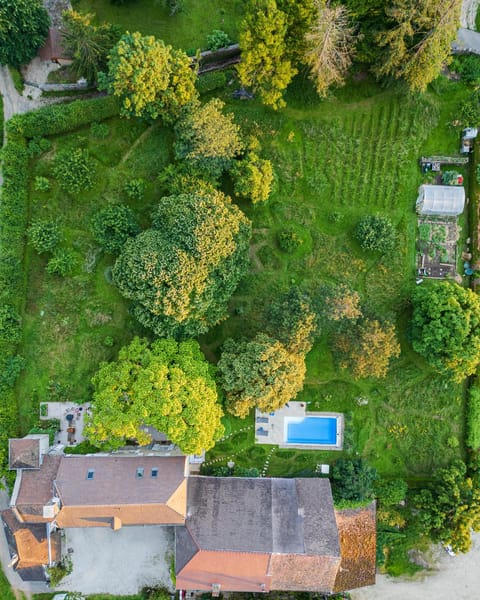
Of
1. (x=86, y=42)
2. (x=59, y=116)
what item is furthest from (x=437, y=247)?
(x=59, y=116)

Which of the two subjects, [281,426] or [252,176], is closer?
[252,176]

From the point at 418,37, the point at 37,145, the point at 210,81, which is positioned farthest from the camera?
the point at 37,145

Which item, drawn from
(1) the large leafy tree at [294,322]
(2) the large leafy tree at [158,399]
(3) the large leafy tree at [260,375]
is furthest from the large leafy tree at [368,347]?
(2) the large leafy tree at [158,399]

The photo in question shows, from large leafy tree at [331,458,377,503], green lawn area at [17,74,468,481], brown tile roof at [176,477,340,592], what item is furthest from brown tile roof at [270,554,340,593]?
green lawn area at [17,74,468,481]

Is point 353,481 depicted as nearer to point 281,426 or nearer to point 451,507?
point 281,426

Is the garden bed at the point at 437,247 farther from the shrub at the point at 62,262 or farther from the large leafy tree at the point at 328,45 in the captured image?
the shrub at the point at 62,262

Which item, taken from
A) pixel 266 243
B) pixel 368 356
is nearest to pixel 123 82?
pixel 266 243

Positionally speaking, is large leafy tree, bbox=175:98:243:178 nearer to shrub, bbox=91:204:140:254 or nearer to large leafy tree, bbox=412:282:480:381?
shrub, bbox=91:204:140:254

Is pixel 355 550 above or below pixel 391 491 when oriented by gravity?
below
